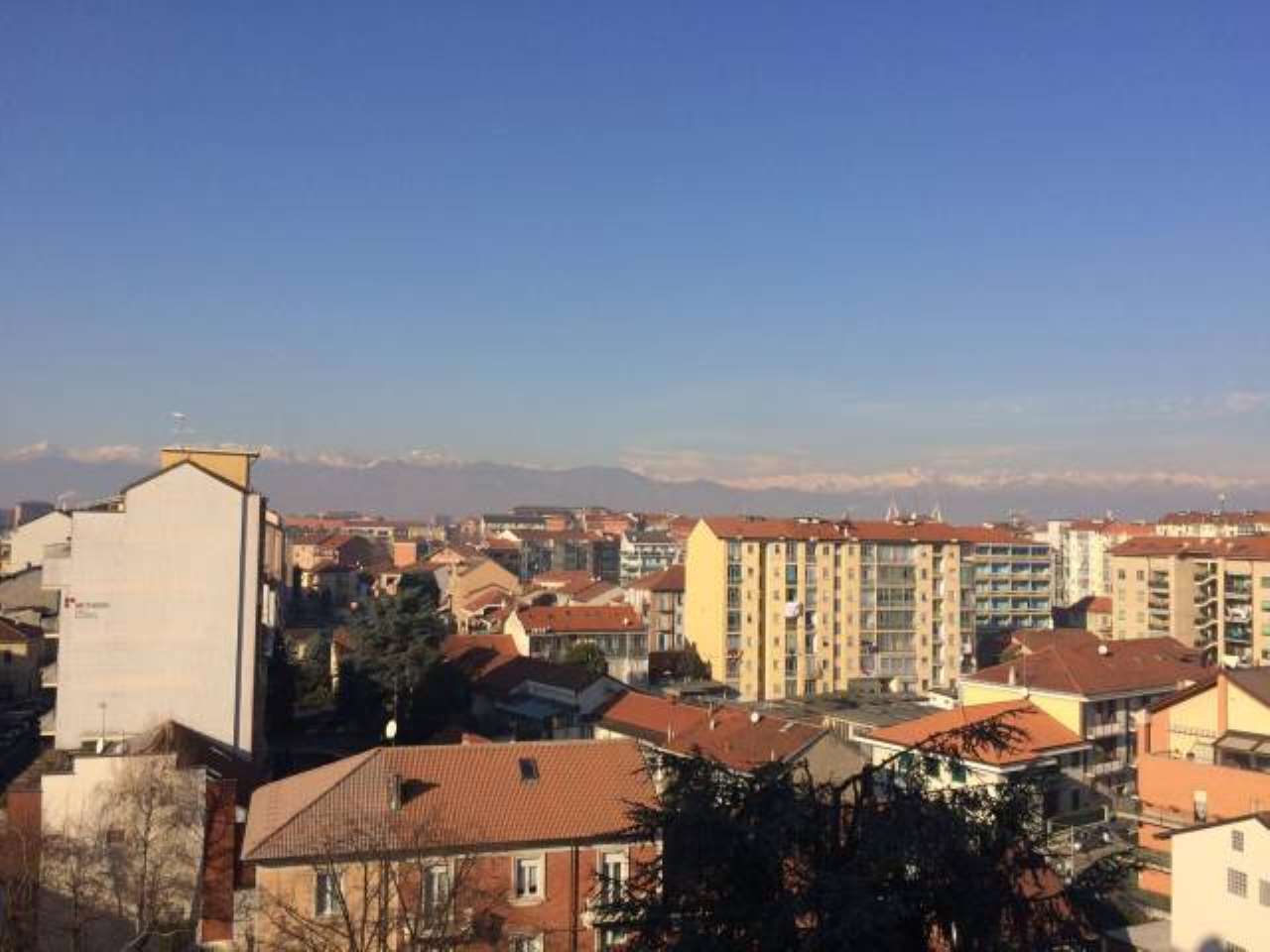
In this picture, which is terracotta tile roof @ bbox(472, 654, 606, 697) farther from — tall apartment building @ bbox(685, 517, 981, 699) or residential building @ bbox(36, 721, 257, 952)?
residential building @ bbox(36, 721, 257, 952)

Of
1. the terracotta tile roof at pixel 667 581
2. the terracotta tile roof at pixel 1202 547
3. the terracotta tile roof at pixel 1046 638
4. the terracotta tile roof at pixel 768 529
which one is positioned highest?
the terracotta tile roof at pixel 768 529

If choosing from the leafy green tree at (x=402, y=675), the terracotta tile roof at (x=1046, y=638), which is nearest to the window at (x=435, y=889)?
the leafy green tree at (x=402, y=675)

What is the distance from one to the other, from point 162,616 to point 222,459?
5193 millimetres

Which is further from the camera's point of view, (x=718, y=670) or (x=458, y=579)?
(x=458, y=579)

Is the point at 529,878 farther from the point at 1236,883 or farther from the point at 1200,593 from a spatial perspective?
the point at 1200,593

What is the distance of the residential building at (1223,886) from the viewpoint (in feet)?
62.2

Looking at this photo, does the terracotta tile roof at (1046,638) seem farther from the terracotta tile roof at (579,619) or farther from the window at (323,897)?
the window at (323,897)

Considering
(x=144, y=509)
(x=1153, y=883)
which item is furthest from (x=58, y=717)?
(x=1153, y=883)

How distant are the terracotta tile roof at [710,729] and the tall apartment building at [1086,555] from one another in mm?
71511

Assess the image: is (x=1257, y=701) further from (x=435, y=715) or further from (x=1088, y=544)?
(x=1088, y=544)

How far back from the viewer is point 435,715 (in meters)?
40.8

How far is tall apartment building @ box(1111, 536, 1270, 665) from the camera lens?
5812cm

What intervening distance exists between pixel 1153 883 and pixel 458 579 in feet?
189

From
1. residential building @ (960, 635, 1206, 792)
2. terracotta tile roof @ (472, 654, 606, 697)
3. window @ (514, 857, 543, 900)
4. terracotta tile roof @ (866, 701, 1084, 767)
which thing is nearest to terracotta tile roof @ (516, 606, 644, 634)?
terracotta tile roof @ (472, 654, 606, 697)
